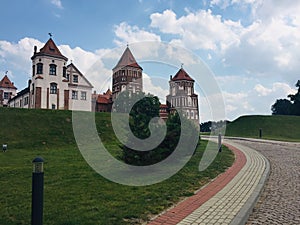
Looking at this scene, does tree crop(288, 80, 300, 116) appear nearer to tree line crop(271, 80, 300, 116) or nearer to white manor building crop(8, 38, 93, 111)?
tree line crop(271, 80, 300, 116)

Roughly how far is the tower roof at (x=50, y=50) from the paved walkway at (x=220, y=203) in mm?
43700

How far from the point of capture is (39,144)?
64.1 feet

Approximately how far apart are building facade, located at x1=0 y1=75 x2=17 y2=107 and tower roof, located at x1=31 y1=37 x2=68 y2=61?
27.3 meters

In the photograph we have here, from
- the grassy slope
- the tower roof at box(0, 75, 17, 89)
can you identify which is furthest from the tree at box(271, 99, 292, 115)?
the grassy slope

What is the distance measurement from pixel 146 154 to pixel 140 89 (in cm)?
267

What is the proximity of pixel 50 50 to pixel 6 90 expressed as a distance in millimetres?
30507

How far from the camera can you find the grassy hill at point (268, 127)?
40625mm

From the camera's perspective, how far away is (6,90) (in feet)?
230

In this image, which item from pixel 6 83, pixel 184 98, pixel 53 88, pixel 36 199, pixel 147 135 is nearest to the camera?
pixel 36 199

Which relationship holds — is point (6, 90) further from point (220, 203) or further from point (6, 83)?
point (220, 203)

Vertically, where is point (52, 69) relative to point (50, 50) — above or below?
below

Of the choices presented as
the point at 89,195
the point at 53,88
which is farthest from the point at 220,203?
the point at 53,88

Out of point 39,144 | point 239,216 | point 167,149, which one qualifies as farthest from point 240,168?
point 39,144

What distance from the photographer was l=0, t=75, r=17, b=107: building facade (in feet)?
226
